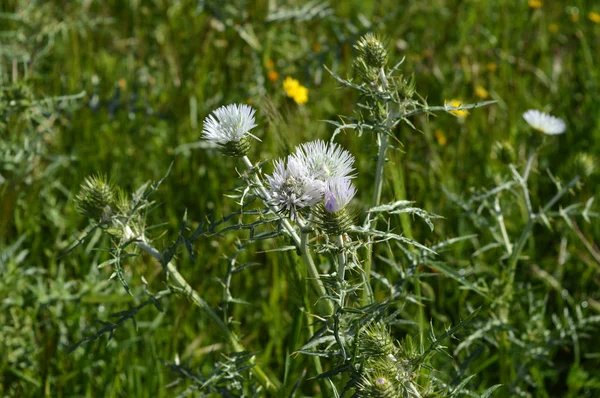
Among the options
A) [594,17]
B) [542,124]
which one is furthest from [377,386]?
[594,17]

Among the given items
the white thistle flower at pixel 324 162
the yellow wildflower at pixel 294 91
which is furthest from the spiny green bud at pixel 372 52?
the yellow wildflower at pixel 294 91

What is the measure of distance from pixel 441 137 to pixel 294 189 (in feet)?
6.64

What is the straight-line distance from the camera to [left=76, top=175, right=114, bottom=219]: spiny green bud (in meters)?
1.55

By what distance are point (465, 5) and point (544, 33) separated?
19.1 inches

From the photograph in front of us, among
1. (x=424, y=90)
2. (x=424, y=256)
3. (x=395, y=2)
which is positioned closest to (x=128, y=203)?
(x=424, y=256)

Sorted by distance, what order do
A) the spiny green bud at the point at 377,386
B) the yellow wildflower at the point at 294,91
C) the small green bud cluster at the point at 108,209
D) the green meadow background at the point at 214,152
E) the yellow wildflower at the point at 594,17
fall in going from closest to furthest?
the spiny green bud at the point at 377,386, the small green bud cluster at the point at 108,209, the green meadow background at the point at 214,152, the yellow wildflower at the point at 294,91, the yellow wildflower at the point at 594,17

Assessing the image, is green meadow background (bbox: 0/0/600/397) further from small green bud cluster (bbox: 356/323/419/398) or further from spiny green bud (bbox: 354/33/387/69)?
small green bud cluster (bbox: 356/323/419/398)

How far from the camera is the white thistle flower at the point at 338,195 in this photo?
1.25m

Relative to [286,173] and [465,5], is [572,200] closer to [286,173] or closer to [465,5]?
[465,5]

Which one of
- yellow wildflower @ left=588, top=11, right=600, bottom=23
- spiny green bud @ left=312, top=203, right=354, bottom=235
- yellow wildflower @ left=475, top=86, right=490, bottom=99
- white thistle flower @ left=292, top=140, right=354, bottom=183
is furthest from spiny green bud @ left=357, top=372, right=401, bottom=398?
yellow wildflower @ left=588, top=11, right=600, bottom=23

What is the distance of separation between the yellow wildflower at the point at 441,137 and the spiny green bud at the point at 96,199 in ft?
6.28

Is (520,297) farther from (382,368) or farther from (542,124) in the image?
(382,368)

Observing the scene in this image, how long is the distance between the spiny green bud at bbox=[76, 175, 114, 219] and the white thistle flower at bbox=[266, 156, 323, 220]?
1.53 ft

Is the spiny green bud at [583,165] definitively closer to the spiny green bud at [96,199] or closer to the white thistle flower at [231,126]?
the white thistle flower at [231,126]
